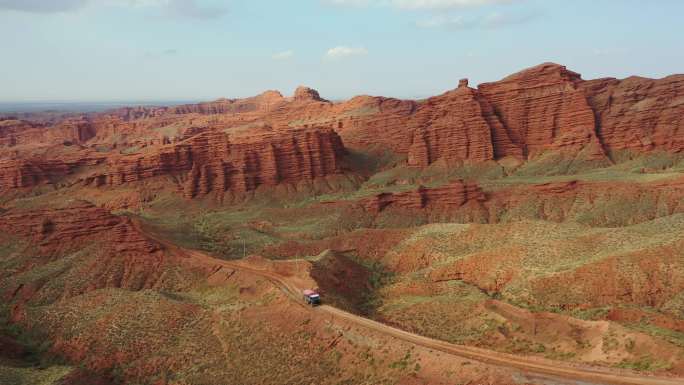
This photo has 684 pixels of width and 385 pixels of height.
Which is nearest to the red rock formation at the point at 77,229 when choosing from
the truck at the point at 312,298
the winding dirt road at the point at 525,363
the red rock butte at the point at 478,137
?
the truck at the point at 312,298

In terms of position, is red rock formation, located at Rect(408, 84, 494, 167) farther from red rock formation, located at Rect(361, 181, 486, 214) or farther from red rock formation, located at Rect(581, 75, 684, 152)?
red rock formation, located at Rect(361, 181, 486, 214)

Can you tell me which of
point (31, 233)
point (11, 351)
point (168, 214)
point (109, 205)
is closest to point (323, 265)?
point (11, 351)

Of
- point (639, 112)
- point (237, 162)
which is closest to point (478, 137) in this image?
point (639, 112)

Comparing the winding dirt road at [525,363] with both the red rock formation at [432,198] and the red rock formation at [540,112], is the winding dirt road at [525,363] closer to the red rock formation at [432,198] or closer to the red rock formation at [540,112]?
the red rock formation at [432,198]

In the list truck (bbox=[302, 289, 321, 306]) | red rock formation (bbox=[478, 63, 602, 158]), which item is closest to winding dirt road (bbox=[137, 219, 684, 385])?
truck (bbox=[302, 289, 321, 306])

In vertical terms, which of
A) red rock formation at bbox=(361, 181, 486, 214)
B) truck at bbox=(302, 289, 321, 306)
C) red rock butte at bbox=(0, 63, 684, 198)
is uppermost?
red rock butte at bbox=(0, 63, 684, 198)

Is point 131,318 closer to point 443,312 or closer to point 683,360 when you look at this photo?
point 443,312

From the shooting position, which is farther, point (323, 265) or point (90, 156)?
point (90, 156)
